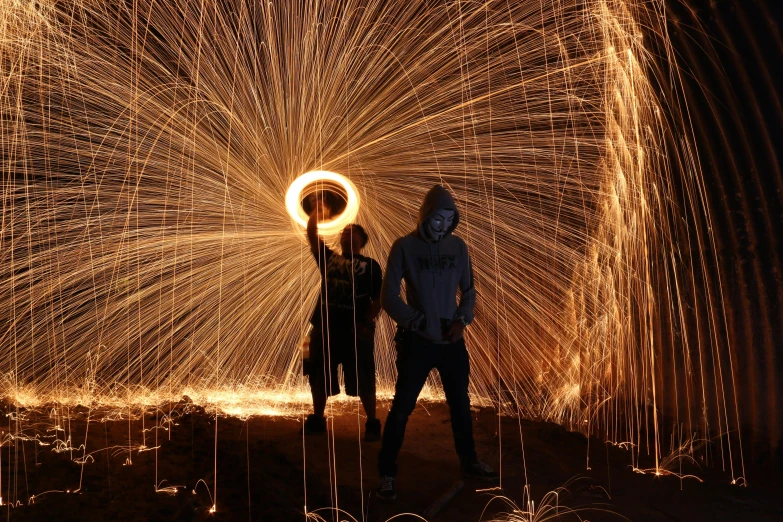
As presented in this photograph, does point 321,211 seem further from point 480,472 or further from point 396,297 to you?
point 480,472

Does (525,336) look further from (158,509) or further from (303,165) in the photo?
(158,509)

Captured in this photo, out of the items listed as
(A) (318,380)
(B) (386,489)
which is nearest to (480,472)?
(B) (386,489)

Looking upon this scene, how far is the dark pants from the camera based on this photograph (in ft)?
15.0

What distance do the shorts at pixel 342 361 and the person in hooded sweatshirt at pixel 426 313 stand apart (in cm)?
126

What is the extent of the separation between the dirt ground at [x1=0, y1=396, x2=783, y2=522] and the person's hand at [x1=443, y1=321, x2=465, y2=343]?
89 centimetres

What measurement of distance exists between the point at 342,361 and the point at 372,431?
595 mm

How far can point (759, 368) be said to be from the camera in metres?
5.62

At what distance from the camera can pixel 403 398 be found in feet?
15.1

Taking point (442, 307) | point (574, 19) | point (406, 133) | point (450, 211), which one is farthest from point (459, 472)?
point (574, 19)

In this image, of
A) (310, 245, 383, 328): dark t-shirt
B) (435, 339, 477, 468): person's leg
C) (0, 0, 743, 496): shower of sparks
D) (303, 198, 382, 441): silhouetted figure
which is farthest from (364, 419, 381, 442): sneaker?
(0, 0, 743, 496): shower of sparks

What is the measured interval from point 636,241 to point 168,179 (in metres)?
4.80

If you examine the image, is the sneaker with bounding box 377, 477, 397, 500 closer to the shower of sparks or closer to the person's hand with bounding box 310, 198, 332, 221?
the person's hand with bounding box 310, 198, 332, 221

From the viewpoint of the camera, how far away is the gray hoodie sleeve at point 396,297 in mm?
4551

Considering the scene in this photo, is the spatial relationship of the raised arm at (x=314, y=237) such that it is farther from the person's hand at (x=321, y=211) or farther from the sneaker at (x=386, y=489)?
the sneaker at (x=386, y=489)
